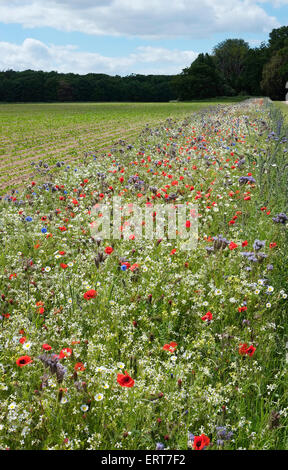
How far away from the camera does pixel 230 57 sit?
115 metres

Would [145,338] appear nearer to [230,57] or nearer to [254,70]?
[254,70]

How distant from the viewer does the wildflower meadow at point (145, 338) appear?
2.72m

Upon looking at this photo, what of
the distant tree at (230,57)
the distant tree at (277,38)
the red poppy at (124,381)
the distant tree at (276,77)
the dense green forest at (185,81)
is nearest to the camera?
the red poppy at (124,381)

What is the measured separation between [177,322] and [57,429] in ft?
5.36

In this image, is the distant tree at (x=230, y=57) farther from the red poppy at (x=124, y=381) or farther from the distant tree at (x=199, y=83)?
the red poppy at (x=124, y=381)

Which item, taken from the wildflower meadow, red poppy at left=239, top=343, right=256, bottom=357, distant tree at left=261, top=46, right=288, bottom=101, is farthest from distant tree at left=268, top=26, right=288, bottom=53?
red poppy at left=239, top=343, right=256, bottom=357

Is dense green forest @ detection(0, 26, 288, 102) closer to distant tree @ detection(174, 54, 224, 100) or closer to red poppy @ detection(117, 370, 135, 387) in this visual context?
distant tree @ detection(174, 54, 224, 100)

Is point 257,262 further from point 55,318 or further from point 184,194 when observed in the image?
point 184,194

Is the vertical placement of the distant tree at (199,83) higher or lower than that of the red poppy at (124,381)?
higher

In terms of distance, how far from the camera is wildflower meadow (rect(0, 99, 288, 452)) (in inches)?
107

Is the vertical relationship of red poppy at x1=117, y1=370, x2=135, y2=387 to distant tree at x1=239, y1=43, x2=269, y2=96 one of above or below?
below

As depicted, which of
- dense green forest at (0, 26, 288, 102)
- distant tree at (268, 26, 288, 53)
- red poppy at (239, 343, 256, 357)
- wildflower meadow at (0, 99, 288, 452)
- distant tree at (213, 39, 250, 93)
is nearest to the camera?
wildflower meadow at (0, 99, 288, 452)

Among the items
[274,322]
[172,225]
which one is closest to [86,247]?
[172,225]

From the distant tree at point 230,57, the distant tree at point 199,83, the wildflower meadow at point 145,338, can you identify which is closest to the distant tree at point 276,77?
the distant tree at point 199,83
